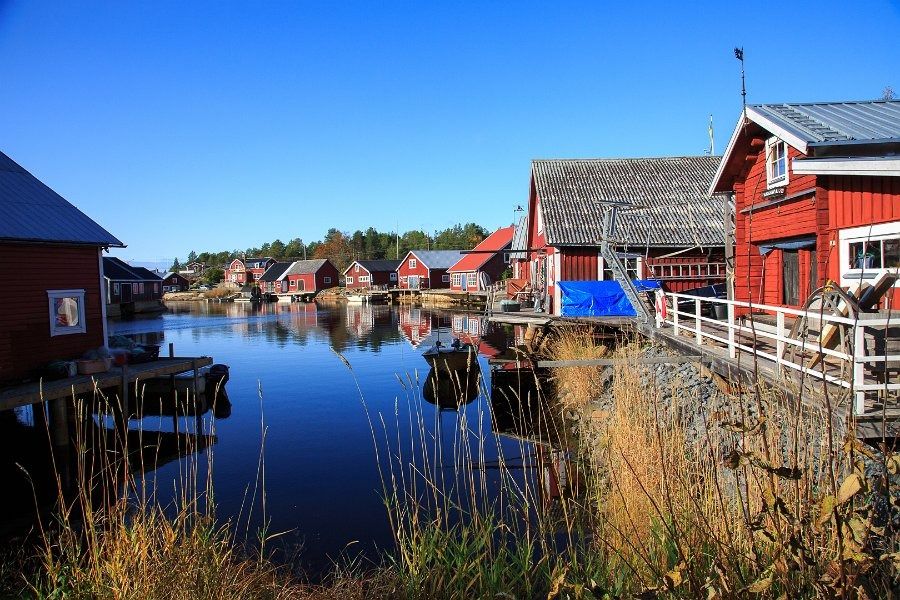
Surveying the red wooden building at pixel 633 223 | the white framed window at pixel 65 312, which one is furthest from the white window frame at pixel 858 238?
the white framed window at pixel 65 312

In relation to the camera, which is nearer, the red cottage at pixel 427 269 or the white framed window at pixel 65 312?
the white framed window at pixel 65 312

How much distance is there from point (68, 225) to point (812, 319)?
16044 millimetres

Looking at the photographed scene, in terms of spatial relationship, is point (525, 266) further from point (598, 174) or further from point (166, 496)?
point (166, 496)

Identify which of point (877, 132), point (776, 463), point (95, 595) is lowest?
point (95, 595)

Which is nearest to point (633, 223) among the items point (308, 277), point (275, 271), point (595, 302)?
point (595, 302)

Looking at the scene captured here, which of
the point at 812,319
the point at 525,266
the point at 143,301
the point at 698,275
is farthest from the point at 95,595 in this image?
the point at 143,301

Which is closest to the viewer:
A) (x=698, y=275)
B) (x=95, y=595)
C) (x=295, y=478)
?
(x=95, y=595)

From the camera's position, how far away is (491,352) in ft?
91.7

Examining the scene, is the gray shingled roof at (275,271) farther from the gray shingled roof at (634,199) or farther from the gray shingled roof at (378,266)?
the gray shingled roof at (634,199)

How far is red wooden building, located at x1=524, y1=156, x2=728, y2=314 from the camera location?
22.8 meters

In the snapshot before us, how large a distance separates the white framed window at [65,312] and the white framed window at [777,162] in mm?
15860

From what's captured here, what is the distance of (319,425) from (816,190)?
1154 cm

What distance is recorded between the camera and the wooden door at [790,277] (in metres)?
13.6

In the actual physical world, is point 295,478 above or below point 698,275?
below
